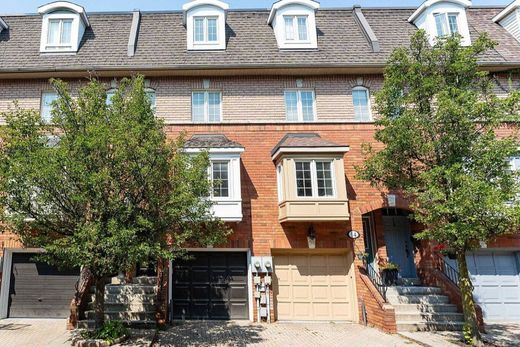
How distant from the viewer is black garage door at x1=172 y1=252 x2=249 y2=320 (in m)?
11.8

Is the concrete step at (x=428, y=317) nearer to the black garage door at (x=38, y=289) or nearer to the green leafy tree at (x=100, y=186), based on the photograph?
the green leafy tree at (x=100, y=186)

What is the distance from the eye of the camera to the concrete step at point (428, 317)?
1044 cm

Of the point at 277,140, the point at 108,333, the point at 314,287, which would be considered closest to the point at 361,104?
the point at 277,140

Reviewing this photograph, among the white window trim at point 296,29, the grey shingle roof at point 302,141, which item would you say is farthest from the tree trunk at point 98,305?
the white window trim at point 296,29

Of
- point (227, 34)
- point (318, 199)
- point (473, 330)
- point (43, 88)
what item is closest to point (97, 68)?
point (43, 88)

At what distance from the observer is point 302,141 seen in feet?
40.4

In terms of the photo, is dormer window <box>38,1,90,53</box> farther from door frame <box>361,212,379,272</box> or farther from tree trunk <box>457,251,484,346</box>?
tree trunk <box>457,251,484,346</box>

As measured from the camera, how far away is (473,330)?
347 inches

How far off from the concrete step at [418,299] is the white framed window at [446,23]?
10.2 m

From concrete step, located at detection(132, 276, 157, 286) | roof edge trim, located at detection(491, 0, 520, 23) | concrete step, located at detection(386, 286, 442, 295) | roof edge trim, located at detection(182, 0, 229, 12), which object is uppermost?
roof edge trim, located at detection(182, 0, 229, 12)

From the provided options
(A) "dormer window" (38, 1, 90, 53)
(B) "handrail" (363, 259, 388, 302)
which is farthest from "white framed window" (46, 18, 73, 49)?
(B) "handrail" (363, 259, 388, 302)

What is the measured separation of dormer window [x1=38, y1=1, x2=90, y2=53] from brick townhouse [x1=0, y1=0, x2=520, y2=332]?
0.05 meters

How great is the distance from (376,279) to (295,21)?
10.4 m

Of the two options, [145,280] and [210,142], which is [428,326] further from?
[145,280]
